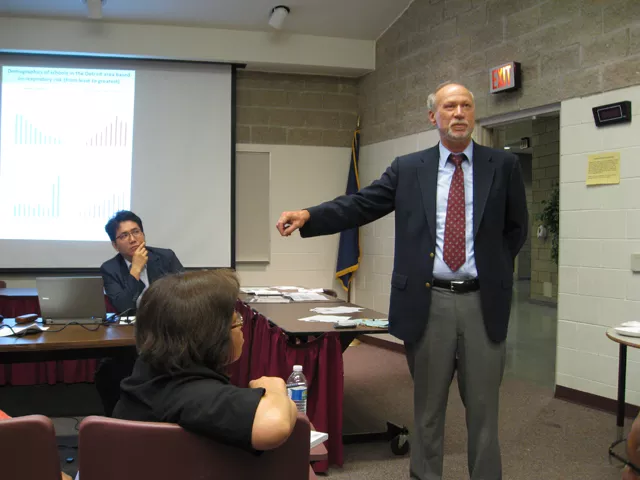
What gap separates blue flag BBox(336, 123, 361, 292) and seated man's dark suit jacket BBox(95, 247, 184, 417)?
2666 mm

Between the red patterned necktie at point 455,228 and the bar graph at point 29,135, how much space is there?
173 inches

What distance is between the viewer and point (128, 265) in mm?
3486

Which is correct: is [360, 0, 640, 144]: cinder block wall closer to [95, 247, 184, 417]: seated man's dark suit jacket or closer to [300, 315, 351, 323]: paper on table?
[300, 315, 351, 323]: paper on table

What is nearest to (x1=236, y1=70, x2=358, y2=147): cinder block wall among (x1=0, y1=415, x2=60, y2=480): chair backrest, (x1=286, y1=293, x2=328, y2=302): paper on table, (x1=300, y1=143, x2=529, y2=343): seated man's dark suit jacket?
(x1=286, y1=293, x2=328, y2=302): paper on table

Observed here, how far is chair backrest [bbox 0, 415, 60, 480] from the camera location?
1.01m

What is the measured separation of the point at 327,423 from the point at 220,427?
6.02ft

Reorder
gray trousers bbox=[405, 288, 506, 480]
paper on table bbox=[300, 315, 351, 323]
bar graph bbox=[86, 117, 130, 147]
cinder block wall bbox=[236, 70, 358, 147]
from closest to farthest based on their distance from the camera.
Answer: gray trousers bbox=[405, 288, 506, 480] → paper on table bbox=[300, 315, 351, 323] → bar graph bbox=[86, 117, 130, 147] → cinder block wall bbox=[236, 70, 358, 147]

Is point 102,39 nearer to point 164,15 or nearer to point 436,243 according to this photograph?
point 164,15

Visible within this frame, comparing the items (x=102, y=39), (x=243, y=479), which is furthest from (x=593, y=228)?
(x=102, y=39)

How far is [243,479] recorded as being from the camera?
3.44ft

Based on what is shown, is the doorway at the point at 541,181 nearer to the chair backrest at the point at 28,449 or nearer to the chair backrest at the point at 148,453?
the chair backrest at the point at 148,453

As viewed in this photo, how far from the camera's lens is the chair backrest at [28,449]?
3.32 feet

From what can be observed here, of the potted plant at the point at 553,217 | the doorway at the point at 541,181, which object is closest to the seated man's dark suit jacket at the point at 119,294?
the potted plant at the point at 553,217

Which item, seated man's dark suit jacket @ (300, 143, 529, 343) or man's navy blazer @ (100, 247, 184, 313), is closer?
seated man's dark suit jacket @ (300, 143, 529, 343)
